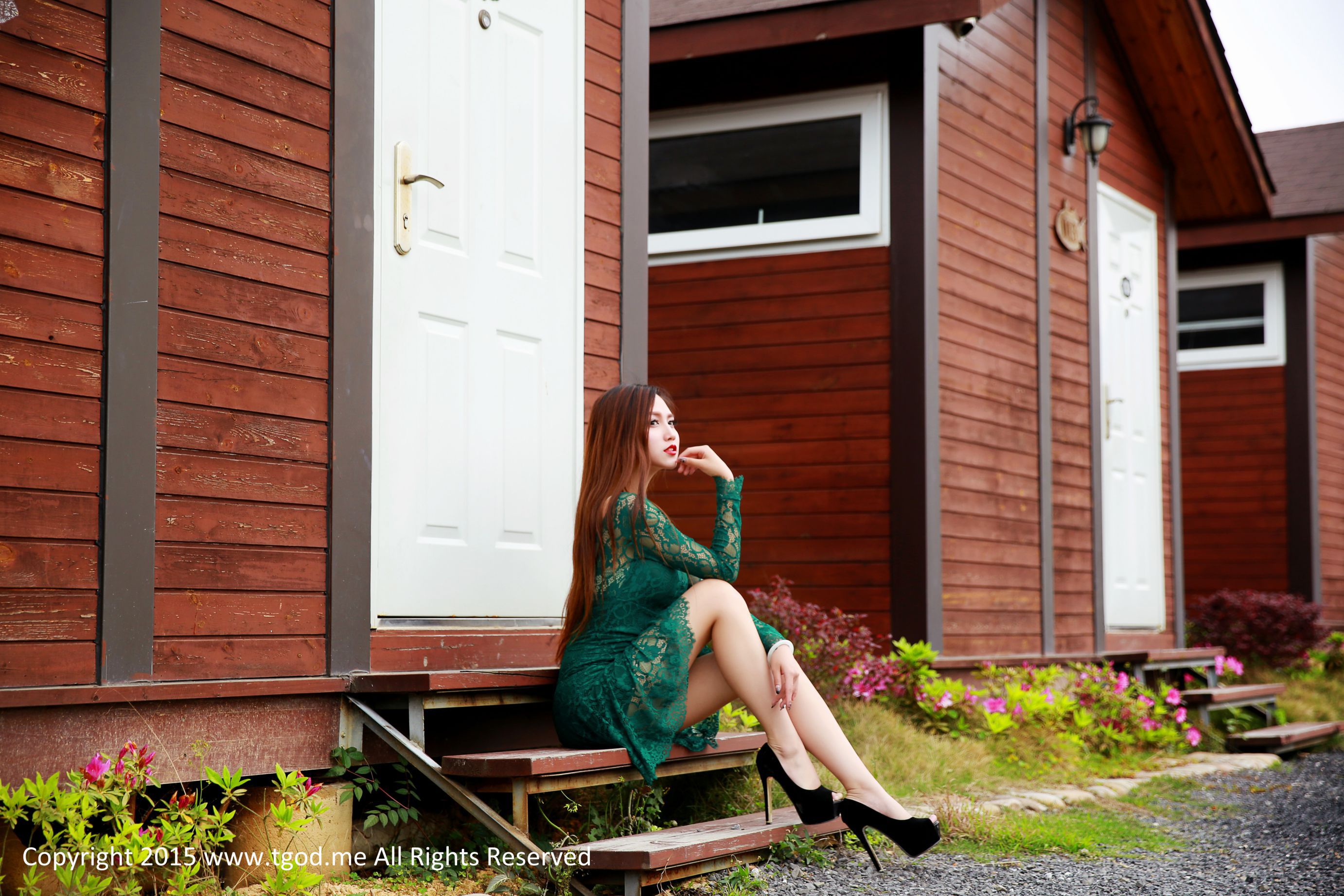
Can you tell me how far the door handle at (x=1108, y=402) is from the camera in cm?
792

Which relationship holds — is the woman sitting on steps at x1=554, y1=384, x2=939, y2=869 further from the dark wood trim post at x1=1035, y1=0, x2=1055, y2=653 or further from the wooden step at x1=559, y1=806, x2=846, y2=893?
the dark wood trim post at x1=1035, y1=0, x2=1055, y2=653

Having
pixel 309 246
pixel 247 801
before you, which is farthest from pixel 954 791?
pixel 309 246

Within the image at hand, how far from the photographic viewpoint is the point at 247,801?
3129mm

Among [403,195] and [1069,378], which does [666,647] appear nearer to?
[403,195]

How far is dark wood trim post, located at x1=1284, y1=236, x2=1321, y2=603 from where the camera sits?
1072 centimetres

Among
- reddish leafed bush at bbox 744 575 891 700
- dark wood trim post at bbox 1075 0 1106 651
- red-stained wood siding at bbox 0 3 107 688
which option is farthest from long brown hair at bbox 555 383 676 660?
dark wood trim post at bbox 1075 0 1106 651

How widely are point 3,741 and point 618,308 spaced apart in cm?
241

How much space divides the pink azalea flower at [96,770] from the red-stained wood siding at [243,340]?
285 millimetres

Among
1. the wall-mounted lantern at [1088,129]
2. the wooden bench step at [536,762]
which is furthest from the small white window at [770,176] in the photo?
the wooden bench step at [536,762]

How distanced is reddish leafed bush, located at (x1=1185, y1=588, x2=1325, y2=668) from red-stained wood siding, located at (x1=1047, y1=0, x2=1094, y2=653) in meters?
3.03

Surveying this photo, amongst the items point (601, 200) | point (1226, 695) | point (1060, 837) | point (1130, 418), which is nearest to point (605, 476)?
point (601, 200)

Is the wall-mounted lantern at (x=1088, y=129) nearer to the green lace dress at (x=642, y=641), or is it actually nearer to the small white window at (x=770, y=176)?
the small white window at (x=770, y=176)

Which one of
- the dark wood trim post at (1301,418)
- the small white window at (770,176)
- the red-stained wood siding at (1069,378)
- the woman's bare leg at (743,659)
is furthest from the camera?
the dark wood trim post at (1301,418)

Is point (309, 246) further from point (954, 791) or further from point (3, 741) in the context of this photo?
point (954, 791)
